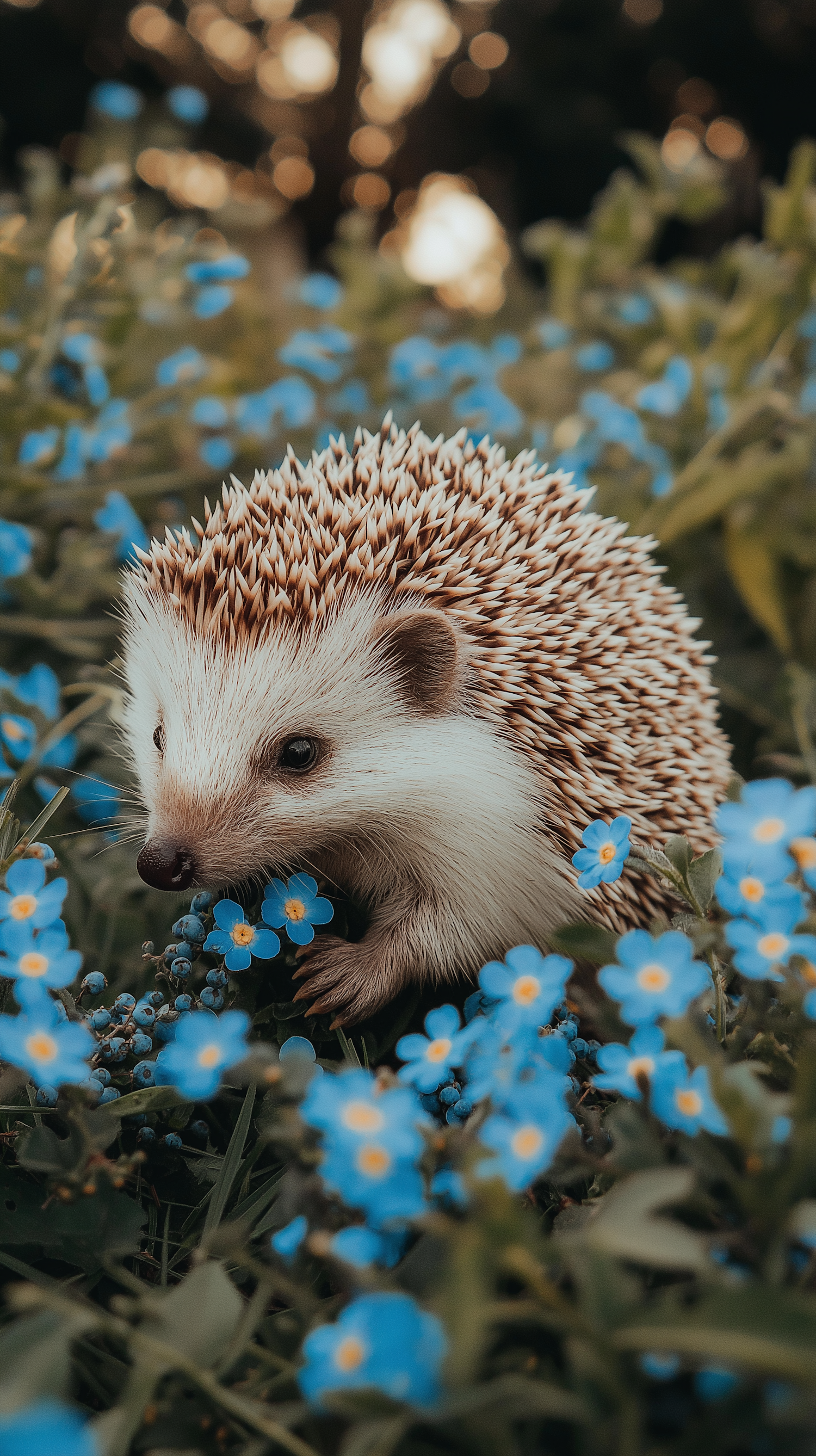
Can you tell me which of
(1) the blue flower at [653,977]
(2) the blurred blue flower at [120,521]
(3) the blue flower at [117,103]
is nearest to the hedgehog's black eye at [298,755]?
(1) the blue flower at [653,977]

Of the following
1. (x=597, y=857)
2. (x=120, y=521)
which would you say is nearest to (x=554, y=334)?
(x=120, y=521)

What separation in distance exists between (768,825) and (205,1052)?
765 millimetres

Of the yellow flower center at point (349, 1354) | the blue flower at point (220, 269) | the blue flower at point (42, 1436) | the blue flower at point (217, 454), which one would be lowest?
the blue flower at point (42, 1436)

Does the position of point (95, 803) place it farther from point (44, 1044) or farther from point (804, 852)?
point (804, 852)

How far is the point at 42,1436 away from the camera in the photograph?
2.49 ft

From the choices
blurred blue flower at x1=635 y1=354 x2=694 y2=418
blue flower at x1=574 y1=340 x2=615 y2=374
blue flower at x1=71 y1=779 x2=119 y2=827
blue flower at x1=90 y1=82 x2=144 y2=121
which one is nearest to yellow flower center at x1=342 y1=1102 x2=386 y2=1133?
blue flower at x1=71 y1=779 x2=119 y2=827

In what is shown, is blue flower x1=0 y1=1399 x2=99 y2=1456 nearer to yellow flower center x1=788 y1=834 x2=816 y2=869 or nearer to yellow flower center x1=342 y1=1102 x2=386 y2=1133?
yellow flower center x1=342 y1=1102 x2=386 y2=1133

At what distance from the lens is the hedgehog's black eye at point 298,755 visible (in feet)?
5.74

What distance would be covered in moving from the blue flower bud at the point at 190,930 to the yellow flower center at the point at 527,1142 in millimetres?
744

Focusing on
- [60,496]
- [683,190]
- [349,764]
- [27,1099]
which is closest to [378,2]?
[683,190]

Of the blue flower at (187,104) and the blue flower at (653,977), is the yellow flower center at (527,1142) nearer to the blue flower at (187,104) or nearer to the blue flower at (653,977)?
the blue flower at (653,977)

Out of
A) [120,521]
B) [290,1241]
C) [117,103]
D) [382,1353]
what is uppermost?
[117,103]

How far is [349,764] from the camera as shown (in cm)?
177

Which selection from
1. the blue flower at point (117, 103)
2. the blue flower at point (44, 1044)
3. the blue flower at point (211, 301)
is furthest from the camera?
the blue flower at point (117, 103)
